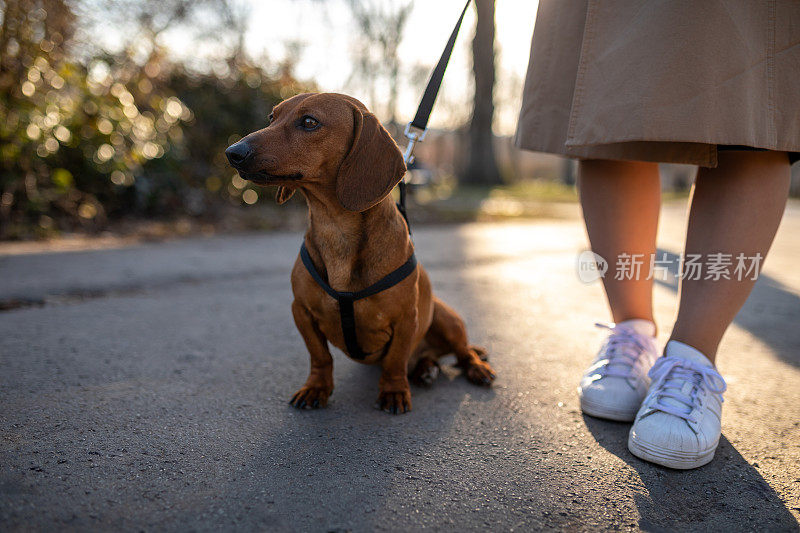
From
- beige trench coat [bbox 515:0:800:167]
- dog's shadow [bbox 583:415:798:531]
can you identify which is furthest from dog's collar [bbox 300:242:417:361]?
dog's shadow [bbox 583:415:798:531]

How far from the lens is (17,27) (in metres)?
4.32

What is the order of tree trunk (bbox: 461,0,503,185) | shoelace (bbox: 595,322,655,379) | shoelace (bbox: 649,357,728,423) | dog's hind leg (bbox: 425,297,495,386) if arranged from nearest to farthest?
shoelace (bbox: 649,357,728,423), shoelace (bbox: 595,322,655,379), dog's hind leg (bbox: 425,297,495,386), tree trunk (bbox: 461,0,503,185)

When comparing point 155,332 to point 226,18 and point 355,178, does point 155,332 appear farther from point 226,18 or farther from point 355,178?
point 226,18

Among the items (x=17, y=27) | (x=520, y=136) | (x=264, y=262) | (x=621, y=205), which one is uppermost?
(x=17, y=27)

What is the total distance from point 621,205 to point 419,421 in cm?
→ 102

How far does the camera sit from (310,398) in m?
1.74

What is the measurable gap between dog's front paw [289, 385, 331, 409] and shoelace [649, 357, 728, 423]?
97 centimetres

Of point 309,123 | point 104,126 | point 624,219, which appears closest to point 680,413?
point 624,219

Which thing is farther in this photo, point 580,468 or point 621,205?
point 621,205

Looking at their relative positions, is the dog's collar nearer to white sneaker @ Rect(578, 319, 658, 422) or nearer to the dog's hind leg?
the dog's hind leg

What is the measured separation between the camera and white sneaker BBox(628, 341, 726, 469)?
4.73 feet

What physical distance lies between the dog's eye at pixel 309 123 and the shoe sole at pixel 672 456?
4.10 ft

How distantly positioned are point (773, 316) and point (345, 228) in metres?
2.57

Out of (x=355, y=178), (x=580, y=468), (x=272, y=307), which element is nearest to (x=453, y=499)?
(x=580, y=468)
